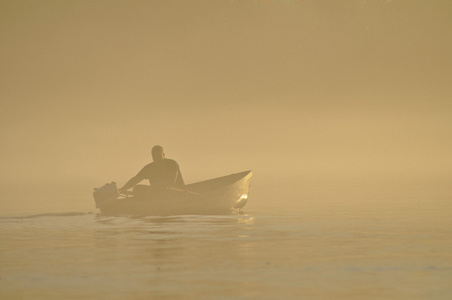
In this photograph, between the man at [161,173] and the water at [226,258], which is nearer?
the water at [226,258]

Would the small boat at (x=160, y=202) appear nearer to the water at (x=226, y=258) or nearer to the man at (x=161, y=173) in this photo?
the man at (x=161, y=173)

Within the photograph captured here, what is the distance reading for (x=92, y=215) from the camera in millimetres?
26953

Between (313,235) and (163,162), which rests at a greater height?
(163,162)

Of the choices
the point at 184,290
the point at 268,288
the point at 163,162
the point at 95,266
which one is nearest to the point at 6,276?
the point at 95,266

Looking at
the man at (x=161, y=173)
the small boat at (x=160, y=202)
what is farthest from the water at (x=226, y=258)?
the man at (x=161, y=173)

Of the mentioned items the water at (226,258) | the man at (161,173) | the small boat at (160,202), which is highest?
the man at (161,173)

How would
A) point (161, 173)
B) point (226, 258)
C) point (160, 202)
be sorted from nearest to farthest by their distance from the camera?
point (226, 258), point (160, 202), point (161, 173)

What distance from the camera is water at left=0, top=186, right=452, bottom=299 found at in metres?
11.9

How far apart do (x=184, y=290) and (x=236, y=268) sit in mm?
2171

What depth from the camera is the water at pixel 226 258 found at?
11.9m

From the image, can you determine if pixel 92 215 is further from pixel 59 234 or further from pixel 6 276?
pixel 6 276

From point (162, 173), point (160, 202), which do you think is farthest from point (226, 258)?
point (162, 173)

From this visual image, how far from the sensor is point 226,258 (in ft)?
50.2

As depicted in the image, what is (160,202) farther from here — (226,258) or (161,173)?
(226,258)
